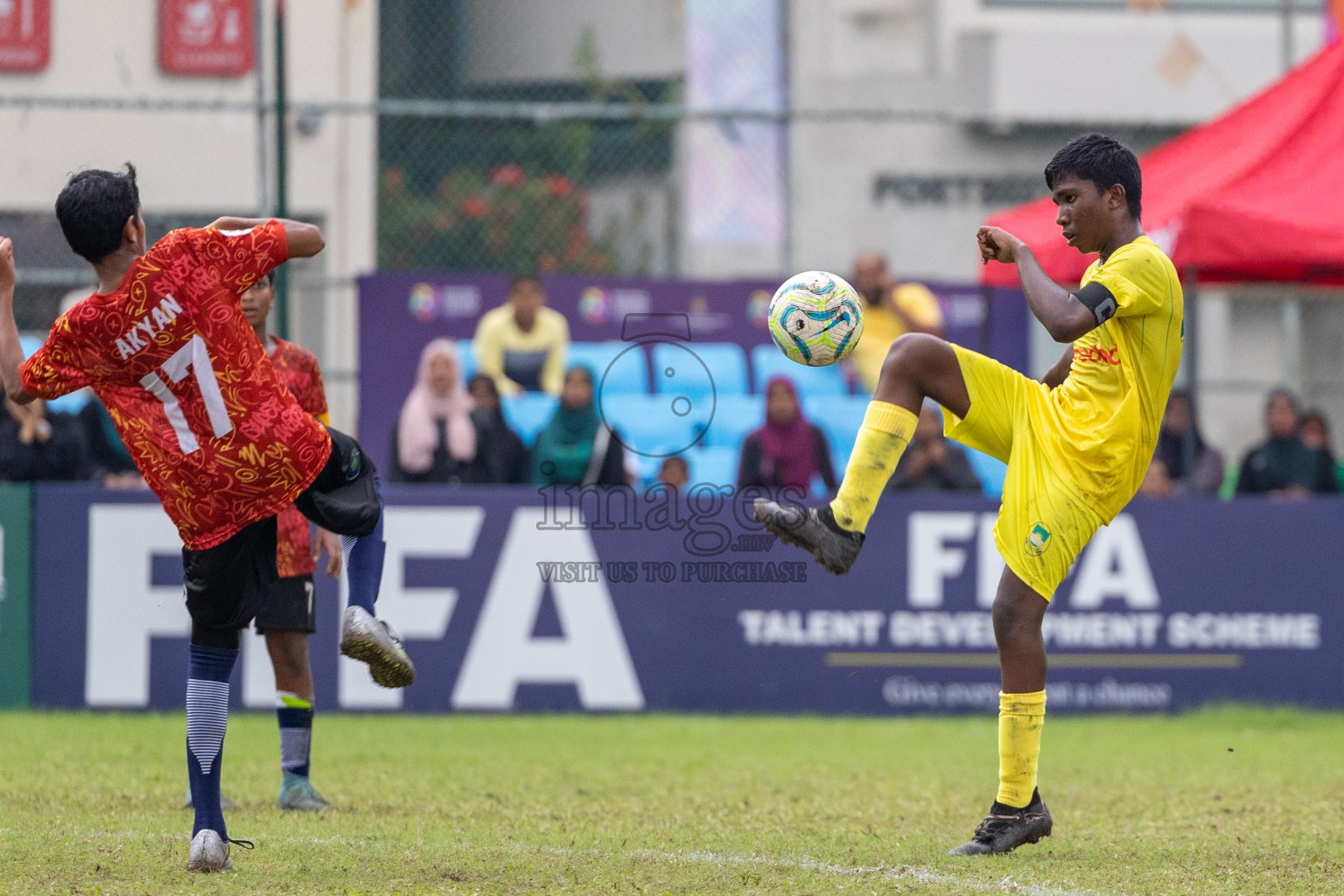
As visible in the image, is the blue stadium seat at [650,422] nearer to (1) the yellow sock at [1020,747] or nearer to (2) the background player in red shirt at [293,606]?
(2) the background player in red shirt at [293,606]

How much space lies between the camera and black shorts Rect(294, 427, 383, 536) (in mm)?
5438

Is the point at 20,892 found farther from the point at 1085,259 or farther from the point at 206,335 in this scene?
the point at 1085,259

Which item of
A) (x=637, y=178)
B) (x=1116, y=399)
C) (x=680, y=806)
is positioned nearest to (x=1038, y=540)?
(x=1116, y=399)

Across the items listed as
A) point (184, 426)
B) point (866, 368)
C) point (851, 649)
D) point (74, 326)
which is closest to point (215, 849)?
point (184, 426)

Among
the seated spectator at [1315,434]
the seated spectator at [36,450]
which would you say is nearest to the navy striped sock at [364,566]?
the seated spectator at [36,450]

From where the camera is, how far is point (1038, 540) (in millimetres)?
5559

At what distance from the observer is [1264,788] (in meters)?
7.62

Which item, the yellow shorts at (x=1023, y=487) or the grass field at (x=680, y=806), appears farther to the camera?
the yellow shorts at (x=1023, y=487)

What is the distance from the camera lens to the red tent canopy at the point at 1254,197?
36.7ft

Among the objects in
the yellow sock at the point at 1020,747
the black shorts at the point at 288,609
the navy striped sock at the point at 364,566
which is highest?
the navy striped sock at the point at 364,566

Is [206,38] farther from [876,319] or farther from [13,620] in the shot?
[876,319]

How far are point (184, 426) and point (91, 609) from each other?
18.1 feet

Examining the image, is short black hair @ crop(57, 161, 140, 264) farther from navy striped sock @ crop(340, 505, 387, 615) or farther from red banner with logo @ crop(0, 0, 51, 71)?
red banner with logo @ crop(0, 0, 51, 71)

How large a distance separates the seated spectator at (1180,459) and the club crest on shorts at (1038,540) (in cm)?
635
